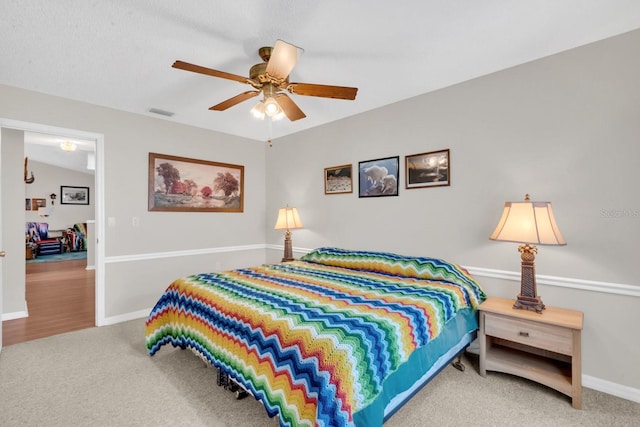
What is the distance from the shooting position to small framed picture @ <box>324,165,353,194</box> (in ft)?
12.2

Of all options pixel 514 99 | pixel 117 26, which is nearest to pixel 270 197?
pixel 117 26

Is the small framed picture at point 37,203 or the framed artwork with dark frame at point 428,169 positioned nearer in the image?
the framed artwork with dark frame at point 428,169

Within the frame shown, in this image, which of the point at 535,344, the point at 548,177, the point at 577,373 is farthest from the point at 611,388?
the point at 548,177

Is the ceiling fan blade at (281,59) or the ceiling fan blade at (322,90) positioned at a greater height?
the ceiling fan blade at (281,59)

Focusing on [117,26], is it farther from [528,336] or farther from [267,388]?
[528,336]

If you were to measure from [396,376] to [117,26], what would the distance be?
8.97 feet

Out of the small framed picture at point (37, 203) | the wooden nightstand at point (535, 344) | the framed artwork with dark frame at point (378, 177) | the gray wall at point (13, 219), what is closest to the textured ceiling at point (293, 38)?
the framed artwork with dark frame at point (378, 177)

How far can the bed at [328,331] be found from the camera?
1.34m

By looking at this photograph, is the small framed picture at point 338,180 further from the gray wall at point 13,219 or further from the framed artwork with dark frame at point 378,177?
the gray wall at point 13,219

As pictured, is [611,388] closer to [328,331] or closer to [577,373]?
[577,373]

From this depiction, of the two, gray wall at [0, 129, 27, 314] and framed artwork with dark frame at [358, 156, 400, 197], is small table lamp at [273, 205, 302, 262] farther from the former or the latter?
gray wall at [0, 129, 27, 314]

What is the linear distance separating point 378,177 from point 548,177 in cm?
156

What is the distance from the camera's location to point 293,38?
2.08 meters

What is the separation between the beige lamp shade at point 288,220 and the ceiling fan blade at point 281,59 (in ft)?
7.14
